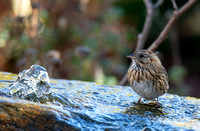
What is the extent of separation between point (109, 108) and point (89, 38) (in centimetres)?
399

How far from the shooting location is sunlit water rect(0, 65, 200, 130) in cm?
279

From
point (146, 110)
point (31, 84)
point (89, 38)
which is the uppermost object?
point (89, 38)

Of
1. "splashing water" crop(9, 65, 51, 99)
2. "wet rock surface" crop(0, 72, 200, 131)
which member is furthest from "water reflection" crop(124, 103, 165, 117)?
"splashing water" crop(9, 65, 51, 99)

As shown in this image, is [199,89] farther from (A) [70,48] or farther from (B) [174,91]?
(A) [70,48]

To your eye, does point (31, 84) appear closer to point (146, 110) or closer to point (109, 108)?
point (109, 108)

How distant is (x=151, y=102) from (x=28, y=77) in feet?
3.91

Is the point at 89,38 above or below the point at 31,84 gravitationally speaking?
above

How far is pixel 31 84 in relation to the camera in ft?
11.2

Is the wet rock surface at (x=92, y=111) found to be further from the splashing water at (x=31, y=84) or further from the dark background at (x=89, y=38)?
the dark background at (x=89, y=38)

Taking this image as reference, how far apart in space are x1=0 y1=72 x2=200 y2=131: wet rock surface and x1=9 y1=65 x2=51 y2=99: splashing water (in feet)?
0.18

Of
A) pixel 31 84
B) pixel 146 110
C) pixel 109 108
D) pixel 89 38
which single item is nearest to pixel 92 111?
pixel 109 108

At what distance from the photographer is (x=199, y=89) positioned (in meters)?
8.82

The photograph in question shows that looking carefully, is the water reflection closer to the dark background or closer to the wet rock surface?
the wet rock surface

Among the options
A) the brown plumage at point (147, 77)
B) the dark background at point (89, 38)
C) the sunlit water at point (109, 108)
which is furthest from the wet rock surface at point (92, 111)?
the dark background at point (89, 38)
